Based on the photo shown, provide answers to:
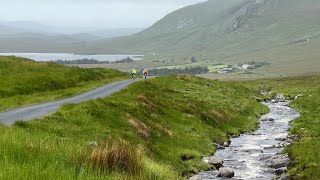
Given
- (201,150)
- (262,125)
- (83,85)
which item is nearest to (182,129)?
(201,150)

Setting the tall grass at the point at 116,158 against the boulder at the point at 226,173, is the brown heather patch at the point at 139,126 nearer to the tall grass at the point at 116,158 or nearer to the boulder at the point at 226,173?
the boulder at the point at 226,173

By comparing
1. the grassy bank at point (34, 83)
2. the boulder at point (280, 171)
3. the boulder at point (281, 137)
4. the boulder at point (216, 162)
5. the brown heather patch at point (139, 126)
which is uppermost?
the grassy bank at point (34, 83)

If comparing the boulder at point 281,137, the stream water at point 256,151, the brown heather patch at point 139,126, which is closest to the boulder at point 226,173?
the stream water at point 256,151

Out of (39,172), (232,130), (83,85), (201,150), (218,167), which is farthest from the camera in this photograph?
(83,85)

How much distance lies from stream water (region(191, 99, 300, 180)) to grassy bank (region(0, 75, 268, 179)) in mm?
2041

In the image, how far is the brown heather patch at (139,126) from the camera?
3869cm

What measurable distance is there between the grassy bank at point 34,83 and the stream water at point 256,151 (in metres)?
22.2

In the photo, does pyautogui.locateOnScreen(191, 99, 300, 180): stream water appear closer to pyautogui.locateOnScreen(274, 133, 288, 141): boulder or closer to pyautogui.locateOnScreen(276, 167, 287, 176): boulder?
pyautogui.locateOnScreen(274, 133, 288, 141): boulder

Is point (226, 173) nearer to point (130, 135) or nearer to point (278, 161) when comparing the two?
point (278, 161)

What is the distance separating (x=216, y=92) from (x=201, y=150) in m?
49.0

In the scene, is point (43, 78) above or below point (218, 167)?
above

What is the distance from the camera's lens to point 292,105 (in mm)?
91188

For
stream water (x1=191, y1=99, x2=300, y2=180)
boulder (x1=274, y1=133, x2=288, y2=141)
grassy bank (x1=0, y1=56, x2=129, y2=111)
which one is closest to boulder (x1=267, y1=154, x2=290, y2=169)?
stream water (x1=191, y1=99, x2=300, y2=180)

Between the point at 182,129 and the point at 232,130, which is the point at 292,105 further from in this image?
the point at 182,129
